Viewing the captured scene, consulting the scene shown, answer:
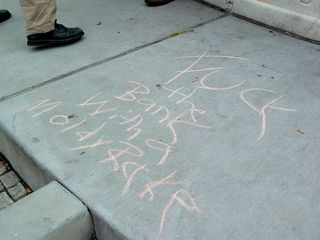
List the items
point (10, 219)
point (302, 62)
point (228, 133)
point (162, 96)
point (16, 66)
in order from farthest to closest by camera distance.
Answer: point (16, 66), point (302, 62), point (162, 96), point (228, 133), point (10, 219)

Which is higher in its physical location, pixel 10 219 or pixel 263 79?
pixel 263 79

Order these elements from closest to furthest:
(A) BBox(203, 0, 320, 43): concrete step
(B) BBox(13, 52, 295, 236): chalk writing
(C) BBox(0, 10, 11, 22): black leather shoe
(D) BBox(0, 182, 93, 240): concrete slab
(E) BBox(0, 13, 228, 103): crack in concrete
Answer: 1. (D) BBox(0, 182, 93, 240): concrete slab
2. (B) BBox(13, 52, 295, 236): chalk writing
3. (E) BBox(0, 13, 228, 103): crack in concrete
4. (A) BBox(203, 0, 320, 43): concrete step
5. (C) BBox(0, 10, 11, 22): black leather shoe

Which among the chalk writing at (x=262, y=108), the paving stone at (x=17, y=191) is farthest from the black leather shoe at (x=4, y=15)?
the chalk writing at (x=262, y=108)

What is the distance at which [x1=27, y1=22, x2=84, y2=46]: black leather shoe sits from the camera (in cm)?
324

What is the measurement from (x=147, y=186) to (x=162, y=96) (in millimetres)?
791

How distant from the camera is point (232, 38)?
3.28m

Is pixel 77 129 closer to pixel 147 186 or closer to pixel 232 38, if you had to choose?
pixel 147 186

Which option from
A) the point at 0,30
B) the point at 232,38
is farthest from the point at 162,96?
the point at 0,30

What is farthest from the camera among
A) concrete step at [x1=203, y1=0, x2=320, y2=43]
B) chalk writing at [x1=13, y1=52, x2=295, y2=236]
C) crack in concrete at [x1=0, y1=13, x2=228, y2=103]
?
concrete step at [x1=203, y1=0, x2=320, y2=43]

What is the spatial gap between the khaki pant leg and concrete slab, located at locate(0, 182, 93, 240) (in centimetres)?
168

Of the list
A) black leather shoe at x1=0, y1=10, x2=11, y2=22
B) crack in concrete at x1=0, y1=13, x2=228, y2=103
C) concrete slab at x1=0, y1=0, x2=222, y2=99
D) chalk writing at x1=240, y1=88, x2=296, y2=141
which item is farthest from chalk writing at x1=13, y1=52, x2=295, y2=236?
black leather shoe at x1=0, y1=10, x2=11, y2=22

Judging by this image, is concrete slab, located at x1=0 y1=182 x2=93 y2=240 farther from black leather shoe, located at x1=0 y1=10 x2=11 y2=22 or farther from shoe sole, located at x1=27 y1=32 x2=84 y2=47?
black leather shoe, located at x1=0 y1=10 x2=11 y2=22

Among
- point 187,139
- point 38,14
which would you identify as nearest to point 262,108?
point 187,139

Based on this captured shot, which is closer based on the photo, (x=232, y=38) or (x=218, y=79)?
(x=218, y=79)
